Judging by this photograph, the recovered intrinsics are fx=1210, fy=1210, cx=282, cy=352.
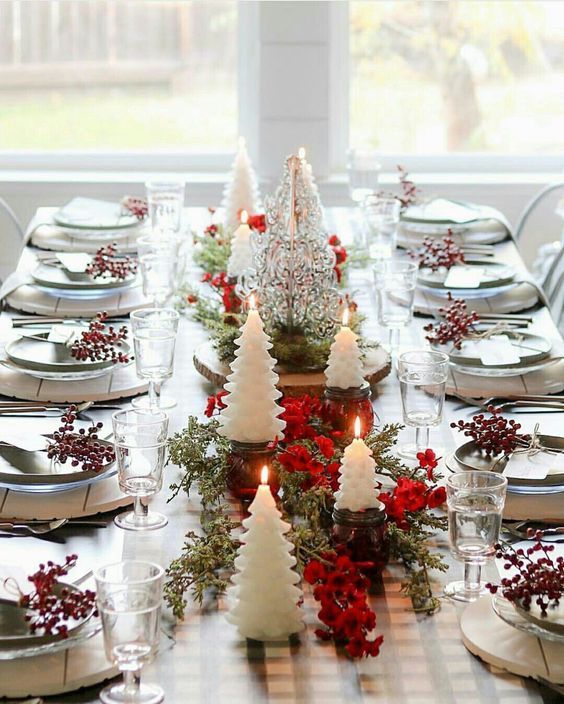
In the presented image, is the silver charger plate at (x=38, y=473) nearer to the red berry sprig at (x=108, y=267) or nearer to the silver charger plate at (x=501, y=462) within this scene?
the silver charger plate at (x=501, y=462)

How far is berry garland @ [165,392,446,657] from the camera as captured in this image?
1.24 meters

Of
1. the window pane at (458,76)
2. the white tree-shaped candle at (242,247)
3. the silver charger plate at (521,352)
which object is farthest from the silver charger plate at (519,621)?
the window pane at (458,76)

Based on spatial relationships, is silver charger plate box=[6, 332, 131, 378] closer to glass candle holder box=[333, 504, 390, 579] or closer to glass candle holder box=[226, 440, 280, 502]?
glass candle holder box=[226, 440, 280, 502]

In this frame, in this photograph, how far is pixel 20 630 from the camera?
3.93 feet

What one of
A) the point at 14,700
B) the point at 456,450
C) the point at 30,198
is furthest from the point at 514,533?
the point at 30,198

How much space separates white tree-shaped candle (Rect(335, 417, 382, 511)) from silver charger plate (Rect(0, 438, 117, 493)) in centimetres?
37

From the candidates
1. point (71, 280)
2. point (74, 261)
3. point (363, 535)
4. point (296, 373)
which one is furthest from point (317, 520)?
point (74, 261)

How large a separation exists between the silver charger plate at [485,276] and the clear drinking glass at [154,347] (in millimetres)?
902

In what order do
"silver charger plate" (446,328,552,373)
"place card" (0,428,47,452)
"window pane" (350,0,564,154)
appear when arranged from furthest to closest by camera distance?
"window pane" (350,0,564,154) → "silver charger plate" (446,328,552,373) → "place card" (0,428,47,452)

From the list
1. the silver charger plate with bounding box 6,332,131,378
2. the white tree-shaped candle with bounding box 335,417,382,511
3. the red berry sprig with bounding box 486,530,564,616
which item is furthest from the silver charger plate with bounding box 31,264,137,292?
the red berry sprig with bounding box 486,530,564,616

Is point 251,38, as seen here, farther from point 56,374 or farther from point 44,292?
point 56,374

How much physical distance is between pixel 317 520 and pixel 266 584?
0.79 feet

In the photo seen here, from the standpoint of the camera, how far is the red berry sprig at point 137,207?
10.4 ft

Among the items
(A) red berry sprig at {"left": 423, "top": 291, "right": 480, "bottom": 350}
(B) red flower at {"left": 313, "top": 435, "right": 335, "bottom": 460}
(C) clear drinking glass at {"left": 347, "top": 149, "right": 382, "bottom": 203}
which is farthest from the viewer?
(C) clear drinking glass at {"left": 347, "top": 149, "right": 382, "bottom": 203}
